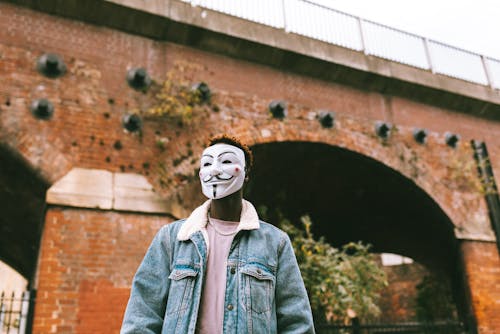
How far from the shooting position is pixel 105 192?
250 inches

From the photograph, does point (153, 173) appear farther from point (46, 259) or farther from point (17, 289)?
point (17, 289)

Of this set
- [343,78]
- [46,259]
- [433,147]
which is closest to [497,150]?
[433,147]

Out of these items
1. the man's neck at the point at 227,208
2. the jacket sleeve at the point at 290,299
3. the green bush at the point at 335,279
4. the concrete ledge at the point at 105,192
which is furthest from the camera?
the green bush at the point at 335,279

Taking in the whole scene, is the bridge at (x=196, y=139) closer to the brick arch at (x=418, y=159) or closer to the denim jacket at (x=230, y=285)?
the brick arch at (x=418, y=159)

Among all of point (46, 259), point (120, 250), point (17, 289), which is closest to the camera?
point (46, 259)

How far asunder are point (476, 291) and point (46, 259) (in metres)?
7.59

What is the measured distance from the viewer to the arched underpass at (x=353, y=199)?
8836 mm

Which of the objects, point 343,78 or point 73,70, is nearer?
point 73,70

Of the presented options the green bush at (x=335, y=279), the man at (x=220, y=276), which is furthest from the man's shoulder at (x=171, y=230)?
the green bush at (x=335, y=279)

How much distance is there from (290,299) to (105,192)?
14.8 feet

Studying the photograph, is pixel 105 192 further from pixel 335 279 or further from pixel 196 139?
pixel 335 279

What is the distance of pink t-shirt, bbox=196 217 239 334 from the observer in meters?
2.20

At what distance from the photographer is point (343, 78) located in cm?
920

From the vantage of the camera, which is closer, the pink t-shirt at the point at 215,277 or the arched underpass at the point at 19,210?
the pink t-shirt at the point at 215,277
